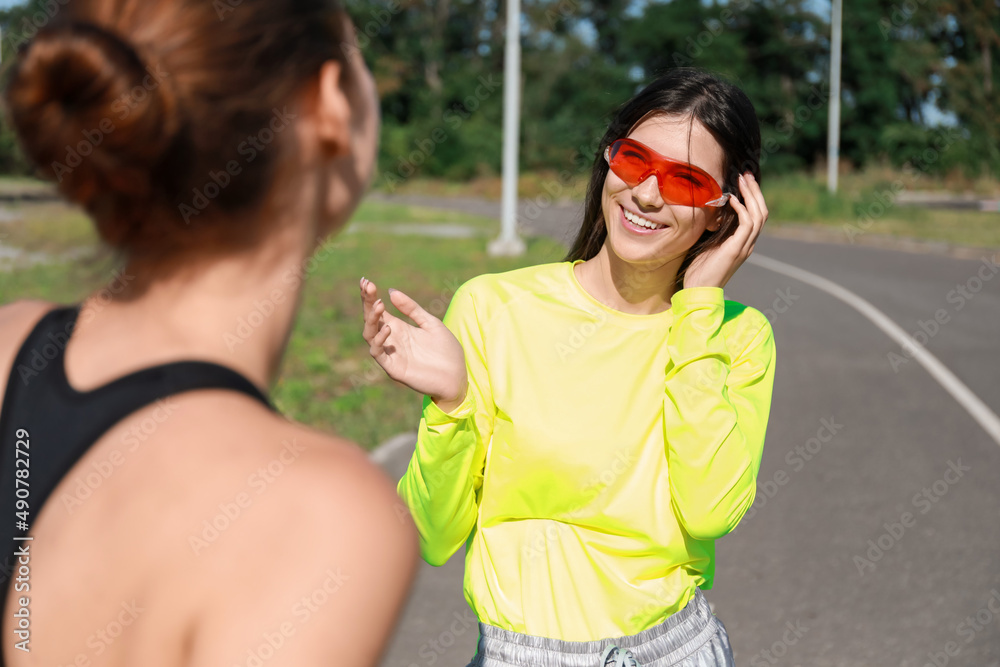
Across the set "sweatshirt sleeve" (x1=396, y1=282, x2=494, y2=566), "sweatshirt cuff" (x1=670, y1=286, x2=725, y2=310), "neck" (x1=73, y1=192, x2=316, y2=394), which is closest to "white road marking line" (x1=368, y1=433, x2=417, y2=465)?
"sweatshirt sleeve" (x1=396, y1=282, x2=494, y2=566)

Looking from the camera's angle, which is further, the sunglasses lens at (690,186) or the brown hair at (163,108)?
the sunglasses lens at (690,186)

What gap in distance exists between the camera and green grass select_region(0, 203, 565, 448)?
3.97 feet

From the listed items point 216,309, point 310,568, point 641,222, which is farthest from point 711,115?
point 310,568

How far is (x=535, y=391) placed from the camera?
1.96 metres

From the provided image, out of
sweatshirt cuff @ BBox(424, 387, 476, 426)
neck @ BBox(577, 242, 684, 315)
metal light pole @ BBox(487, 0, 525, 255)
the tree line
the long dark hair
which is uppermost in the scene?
the long dark hair

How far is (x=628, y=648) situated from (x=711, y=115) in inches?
44.3

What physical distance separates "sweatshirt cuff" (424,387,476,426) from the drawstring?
20.4 inches

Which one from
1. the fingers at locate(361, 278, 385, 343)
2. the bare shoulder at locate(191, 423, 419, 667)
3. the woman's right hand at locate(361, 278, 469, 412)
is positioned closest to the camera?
the bare shoulder at locate(191, 423, 419, 667)

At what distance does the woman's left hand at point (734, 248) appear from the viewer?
205cm

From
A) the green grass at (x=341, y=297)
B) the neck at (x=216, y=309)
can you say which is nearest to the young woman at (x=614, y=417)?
the green grass at (x=341, y=297)

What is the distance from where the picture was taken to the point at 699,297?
1.99 meters

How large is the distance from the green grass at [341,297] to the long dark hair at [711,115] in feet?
2.63

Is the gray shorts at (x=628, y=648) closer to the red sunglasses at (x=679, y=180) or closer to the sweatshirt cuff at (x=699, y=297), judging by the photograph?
the sweatshirt cuff at (x=699, y=297)

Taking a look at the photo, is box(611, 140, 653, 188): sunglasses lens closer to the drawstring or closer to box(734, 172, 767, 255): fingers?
box(734, 172, 767, 255): fingers
